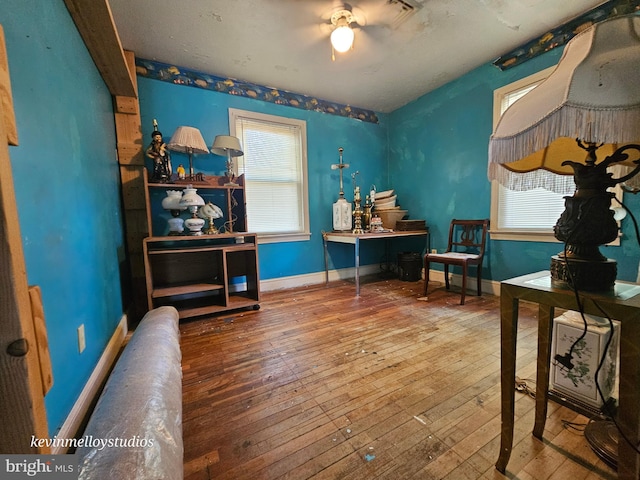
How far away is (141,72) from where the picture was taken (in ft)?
7.99

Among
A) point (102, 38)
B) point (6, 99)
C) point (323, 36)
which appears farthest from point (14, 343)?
point (323, 36)

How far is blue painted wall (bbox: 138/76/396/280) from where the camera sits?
2561 millimetres

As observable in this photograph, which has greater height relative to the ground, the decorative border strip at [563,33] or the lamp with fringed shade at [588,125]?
the decorative border strip at [563,33]

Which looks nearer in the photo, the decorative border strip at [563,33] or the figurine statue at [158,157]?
the decorative border strip at [563,33]

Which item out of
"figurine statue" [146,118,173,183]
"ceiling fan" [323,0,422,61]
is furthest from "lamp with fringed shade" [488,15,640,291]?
"figurine statue" [146,118,173,183]

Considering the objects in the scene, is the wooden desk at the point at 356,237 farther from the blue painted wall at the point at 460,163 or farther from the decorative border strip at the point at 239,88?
the decorative border strip at the point at 239,88

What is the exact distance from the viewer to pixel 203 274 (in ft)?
8.93

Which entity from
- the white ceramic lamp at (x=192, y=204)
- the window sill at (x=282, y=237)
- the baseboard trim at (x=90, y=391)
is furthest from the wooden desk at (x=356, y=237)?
the baseboard trim at (x=90, y=391)

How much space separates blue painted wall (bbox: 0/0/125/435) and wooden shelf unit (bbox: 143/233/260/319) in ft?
1.99

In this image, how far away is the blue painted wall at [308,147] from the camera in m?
2.56

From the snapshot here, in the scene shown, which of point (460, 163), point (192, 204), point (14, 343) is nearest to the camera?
point (14, 343)

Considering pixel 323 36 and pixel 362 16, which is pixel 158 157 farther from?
pixel 362 16

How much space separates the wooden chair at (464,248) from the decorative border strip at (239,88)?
2042 mm

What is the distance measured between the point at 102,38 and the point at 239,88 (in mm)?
1449
